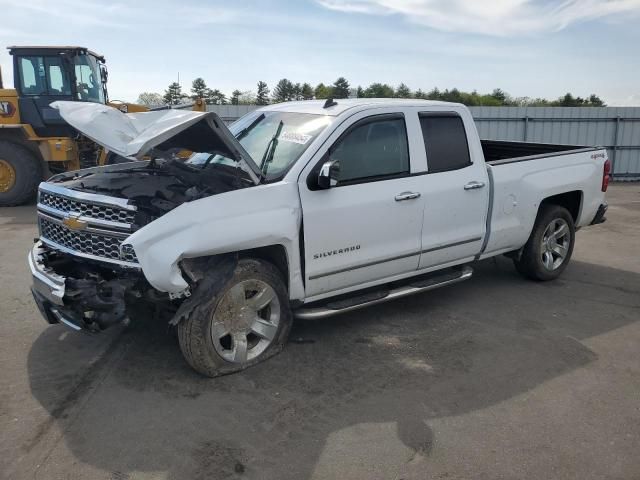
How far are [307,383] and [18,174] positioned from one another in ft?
33.4

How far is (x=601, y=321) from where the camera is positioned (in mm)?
5137

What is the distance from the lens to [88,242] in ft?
12.9

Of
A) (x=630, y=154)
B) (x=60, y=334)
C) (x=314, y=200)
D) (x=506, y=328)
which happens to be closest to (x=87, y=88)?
(x=60, y=334)

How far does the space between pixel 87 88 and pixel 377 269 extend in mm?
9799

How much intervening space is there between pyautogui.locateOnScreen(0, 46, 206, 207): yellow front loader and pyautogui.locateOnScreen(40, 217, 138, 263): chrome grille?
7519mm

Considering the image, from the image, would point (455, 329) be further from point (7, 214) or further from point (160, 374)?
point (7, 214)

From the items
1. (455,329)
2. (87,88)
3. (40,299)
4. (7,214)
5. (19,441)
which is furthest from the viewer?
(87,88)

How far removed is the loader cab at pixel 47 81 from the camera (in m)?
11.3

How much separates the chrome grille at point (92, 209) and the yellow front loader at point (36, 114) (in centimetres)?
752

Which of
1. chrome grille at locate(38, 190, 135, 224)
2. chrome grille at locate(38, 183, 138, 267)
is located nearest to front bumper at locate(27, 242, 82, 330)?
chrome grille at locate(38, 183, 138, 267)

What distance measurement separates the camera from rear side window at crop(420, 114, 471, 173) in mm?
4945

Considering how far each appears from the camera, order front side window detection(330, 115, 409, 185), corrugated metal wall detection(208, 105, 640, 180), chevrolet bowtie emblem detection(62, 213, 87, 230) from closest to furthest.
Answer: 1. chevrolet bowtie emblem detection(62, 213, 87, 230)
2. front side window detection(330, 115, 409, 185)
3. corrugated metal wall detection(208, 105, 640, 180)

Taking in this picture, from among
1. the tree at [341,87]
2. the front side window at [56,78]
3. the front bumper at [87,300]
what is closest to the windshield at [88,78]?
the front side window at [56,78]

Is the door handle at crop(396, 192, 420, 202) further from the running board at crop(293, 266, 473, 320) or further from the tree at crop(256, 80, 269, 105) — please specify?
the tree at crop(256, 80, 269, 105)
